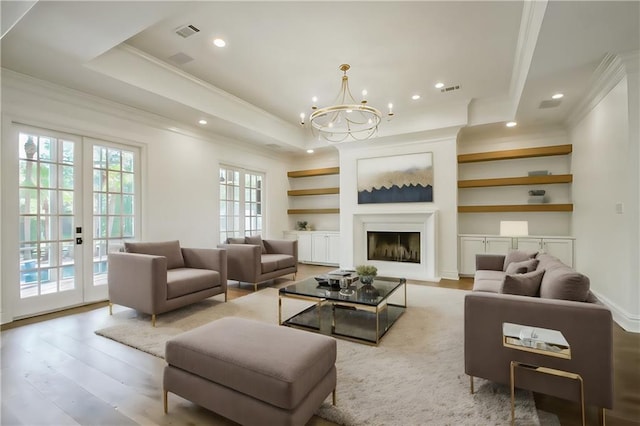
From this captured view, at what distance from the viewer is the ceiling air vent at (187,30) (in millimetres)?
3211

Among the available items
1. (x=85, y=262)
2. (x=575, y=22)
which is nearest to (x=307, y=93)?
(x=575, y=22)

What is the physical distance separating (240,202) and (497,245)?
509 centimetres

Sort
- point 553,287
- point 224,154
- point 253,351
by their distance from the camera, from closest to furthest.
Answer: point 253,351 < point 553,287 < point 224,154

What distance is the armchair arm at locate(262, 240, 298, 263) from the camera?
5.71 meters

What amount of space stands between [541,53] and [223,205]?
5.40 metres

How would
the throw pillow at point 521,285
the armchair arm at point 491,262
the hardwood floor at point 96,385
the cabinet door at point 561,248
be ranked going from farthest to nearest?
the cabinet door at point 561,248
the armchair arm at point 491,262
the throw pillow at point 521,285
the hardwood floor at point 96,385

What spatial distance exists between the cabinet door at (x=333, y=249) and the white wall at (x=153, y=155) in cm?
148

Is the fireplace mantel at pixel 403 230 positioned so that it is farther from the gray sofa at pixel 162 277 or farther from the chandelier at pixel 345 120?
the gray sofa at pixel 162 277

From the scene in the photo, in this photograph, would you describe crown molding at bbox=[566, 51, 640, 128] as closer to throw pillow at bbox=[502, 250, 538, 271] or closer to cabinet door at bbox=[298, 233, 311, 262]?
throw pillow at bbox=[502, 250, 538, 271]

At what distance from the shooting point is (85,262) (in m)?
3.99

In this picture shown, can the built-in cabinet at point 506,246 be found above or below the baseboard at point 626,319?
above

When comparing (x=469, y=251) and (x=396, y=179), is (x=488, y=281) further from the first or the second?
(x=396, y=179)

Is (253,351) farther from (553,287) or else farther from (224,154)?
(224,154)

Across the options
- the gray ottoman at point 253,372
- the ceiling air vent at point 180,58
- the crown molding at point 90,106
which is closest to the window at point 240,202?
the crown molding at point 90,106
